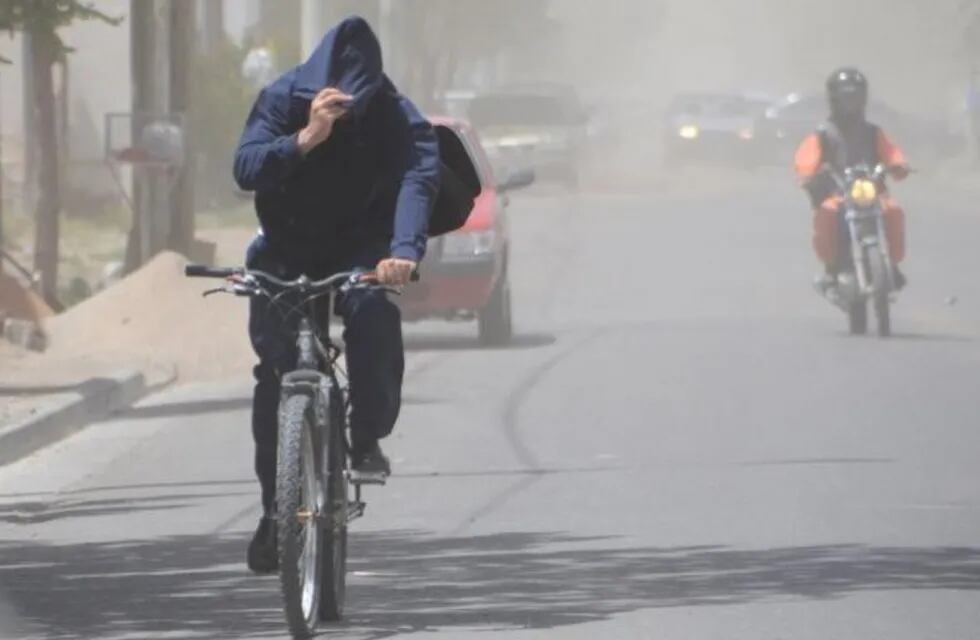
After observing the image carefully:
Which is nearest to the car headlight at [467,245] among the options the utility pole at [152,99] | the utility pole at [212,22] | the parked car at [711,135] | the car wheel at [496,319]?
the car wheel at [496,319]

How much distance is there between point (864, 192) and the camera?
796 inches

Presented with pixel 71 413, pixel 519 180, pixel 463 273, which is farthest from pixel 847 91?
pixel 71 413

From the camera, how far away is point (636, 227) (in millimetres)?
36406

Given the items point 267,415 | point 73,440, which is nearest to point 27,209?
point 73,440

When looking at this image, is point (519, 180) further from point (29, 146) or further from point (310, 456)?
point (29, 146)

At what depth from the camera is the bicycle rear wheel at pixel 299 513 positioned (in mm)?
7727

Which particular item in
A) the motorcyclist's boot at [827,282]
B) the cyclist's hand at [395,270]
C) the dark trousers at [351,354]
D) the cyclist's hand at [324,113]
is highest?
the cyclist's hand at [324,113]

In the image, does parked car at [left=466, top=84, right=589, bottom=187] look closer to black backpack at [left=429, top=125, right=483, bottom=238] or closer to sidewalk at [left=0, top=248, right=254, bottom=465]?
sidewalk at [left=0, top=248, right=254, bottom=465]

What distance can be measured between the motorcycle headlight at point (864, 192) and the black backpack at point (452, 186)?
1167 cm

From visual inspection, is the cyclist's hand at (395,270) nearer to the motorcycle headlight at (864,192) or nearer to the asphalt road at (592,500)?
the asphalt road at (592,500)

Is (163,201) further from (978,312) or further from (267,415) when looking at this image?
(267,415)

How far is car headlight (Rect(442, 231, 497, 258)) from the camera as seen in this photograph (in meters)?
19.4

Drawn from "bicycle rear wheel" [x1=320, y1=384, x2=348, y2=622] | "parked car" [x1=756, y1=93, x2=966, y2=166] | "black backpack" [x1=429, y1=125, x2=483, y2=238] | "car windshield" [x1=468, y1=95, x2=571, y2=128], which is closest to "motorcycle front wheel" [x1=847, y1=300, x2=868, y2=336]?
"black backpack" [x1=429, y1=125, x2=483, y2=238]

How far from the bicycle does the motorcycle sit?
1211 centimetres
